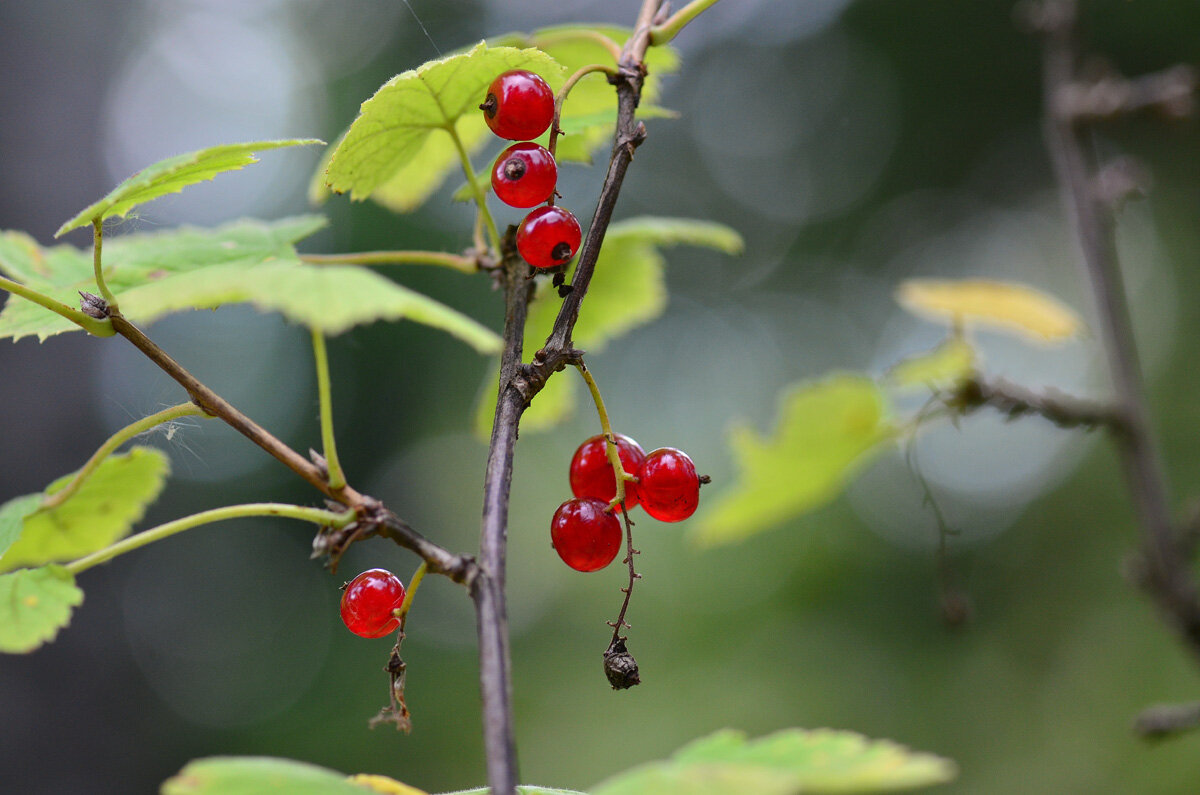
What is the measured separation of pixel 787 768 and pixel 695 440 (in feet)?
17.8

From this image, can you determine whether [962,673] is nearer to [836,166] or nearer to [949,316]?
[949,316]

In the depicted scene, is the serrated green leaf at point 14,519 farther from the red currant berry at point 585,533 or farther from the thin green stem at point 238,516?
the red currant berry at point 585,533

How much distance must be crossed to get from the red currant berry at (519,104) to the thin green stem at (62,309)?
367 millimetres

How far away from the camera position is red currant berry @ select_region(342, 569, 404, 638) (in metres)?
0.70

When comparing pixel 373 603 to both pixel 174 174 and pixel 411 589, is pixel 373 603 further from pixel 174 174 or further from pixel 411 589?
pixel 174 174

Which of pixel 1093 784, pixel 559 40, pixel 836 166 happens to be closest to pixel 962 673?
pixel 1093 784

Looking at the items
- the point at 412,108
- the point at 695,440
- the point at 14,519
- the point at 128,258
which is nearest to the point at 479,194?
the point at 412,108

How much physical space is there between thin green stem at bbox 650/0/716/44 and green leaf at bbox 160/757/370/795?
68 cm

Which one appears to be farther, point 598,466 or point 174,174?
point 598,466

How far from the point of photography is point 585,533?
68cm

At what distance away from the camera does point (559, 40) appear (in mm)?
1006

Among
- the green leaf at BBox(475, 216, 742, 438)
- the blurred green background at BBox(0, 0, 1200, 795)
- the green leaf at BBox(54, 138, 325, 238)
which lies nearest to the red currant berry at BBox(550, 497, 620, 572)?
the green leaf at BBox(54, 138, 325, 238)

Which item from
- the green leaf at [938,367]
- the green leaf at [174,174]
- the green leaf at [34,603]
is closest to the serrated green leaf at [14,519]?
the green leaf at [34,603]

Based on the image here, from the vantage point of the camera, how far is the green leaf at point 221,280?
0.57 m
